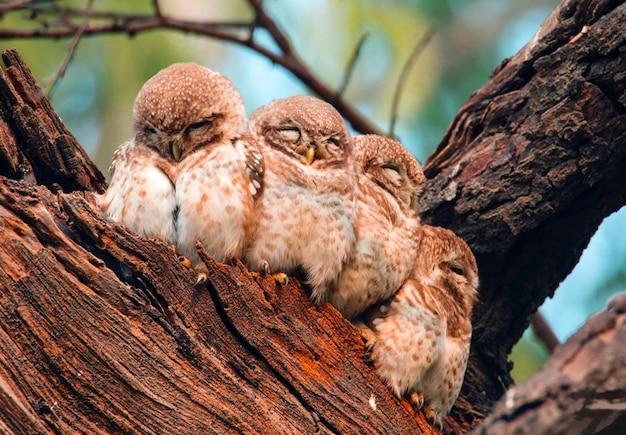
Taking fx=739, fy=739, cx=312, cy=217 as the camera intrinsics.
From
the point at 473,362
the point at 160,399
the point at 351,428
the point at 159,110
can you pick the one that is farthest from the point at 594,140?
the point at 160,399

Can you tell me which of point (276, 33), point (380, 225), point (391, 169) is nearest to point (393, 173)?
point (391, 169)

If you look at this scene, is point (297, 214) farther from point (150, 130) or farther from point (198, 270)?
point (150, 130)

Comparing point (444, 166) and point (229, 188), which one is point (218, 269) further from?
point (444, 166)

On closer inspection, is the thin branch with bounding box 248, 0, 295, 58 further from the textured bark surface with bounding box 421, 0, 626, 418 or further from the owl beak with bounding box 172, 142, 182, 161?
the owl beak with bounding box 172, 142, 182, 161

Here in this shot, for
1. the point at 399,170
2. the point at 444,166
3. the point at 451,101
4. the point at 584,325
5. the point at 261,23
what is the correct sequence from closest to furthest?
the point at 584,325, the point at 399,170, the point at 444,166, the point at 261,23, the point at 451,101

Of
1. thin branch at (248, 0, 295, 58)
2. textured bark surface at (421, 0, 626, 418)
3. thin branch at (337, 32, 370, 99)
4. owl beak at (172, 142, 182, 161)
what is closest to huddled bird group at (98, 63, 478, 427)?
owl beak at (172, 142, 182, 161)

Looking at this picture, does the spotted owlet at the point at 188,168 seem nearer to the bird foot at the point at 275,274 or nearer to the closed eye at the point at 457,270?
the bird foot at the point at 275,274

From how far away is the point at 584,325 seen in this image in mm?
2043

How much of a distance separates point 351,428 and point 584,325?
1511 mm

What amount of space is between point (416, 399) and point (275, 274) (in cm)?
98

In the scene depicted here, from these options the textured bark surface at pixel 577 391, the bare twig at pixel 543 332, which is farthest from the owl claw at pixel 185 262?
the bare twig at pixel 543 332

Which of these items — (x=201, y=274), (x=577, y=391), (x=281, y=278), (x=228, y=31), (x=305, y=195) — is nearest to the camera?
(x=577, y=391)

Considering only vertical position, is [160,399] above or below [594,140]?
below

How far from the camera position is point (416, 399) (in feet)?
12.0
